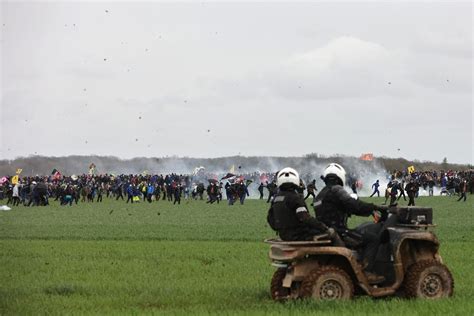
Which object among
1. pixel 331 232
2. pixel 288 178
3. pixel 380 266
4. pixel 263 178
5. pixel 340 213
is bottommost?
pixel 380 266

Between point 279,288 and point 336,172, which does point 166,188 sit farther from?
point 336,172

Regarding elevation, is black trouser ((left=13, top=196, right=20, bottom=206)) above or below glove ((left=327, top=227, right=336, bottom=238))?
below

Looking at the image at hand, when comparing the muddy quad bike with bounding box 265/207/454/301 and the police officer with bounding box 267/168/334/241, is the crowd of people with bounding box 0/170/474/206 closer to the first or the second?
the muddy quad bike with bounding box 265/207/454/301

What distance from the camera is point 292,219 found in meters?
13.2

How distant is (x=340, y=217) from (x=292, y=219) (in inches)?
29.9

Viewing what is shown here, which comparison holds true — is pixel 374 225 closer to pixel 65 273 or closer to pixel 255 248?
pixel 65 273

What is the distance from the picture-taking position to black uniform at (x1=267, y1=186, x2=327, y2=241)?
13.0 metres

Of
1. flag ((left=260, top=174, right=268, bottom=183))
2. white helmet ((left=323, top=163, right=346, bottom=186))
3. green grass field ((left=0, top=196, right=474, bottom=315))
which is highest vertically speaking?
flag ((left=260, top=174, right=268, bottom=183))

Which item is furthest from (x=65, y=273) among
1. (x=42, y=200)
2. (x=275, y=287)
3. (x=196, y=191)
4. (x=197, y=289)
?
(x=196, y=191)

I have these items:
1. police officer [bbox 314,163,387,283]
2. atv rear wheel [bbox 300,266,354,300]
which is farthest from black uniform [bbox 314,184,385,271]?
atv rear wheel [bbox 300,266,354,300]

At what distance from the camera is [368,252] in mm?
13461

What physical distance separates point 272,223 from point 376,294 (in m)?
1.83

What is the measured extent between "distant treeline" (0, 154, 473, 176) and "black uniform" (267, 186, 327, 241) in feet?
361

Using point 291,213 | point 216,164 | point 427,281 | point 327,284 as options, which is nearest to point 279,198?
point 291,213
